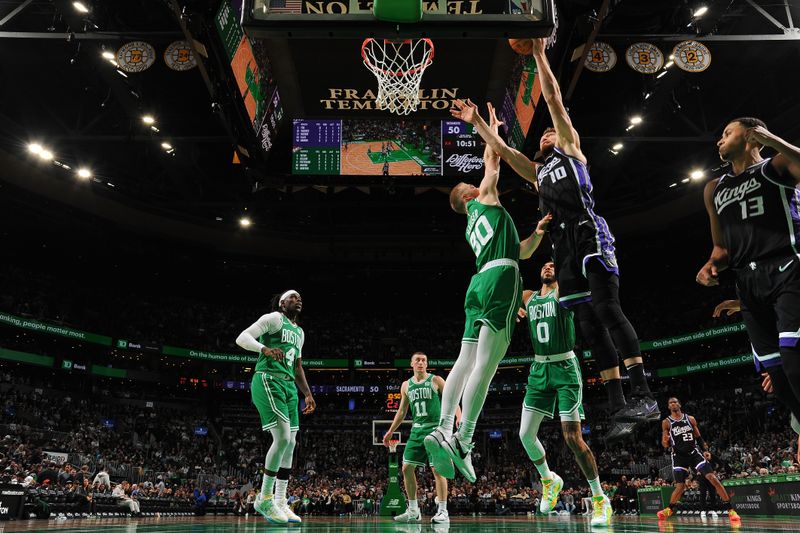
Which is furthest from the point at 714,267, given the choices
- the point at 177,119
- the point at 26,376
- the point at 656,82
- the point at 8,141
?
the point at 26,376

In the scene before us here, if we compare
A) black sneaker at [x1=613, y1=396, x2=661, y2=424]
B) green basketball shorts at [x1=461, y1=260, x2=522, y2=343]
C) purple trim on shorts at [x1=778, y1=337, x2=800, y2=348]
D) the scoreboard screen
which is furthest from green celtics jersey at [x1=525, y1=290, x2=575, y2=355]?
the scoreboard screen

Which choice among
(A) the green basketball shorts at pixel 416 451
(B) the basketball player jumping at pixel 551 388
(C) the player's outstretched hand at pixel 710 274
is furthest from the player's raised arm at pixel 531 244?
(A) the green basketball shorts at pixel 416 451

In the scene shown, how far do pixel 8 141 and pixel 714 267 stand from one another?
2463 cm

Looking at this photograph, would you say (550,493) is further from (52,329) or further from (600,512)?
(52,329)

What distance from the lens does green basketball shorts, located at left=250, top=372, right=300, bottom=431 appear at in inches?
273

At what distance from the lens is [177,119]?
19.9 meters

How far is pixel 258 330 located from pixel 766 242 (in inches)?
202

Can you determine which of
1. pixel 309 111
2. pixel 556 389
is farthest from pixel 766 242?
pixel 309 111

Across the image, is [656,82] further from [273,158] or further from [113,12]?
[113,12]

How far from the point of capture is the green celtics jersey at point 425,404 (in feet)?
29.2

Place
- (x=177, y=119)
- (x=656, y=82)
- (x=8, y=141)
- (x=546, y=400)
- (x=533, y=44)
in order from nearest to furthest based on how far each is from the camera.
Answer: (x=533, y=44)
(x=546, y=400)
(x=656, y=82)
(x=177, y=119)
(x=8, y=141)

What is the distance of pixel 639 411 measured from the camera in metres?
3.93

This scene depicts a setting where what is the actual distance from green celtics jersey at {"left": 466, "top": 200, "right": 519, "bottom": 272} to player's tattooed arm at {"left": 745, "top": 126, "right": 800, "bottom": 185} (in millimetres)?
1767

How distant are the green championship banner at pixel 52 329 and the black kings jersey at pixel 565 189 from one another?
1145 inches
